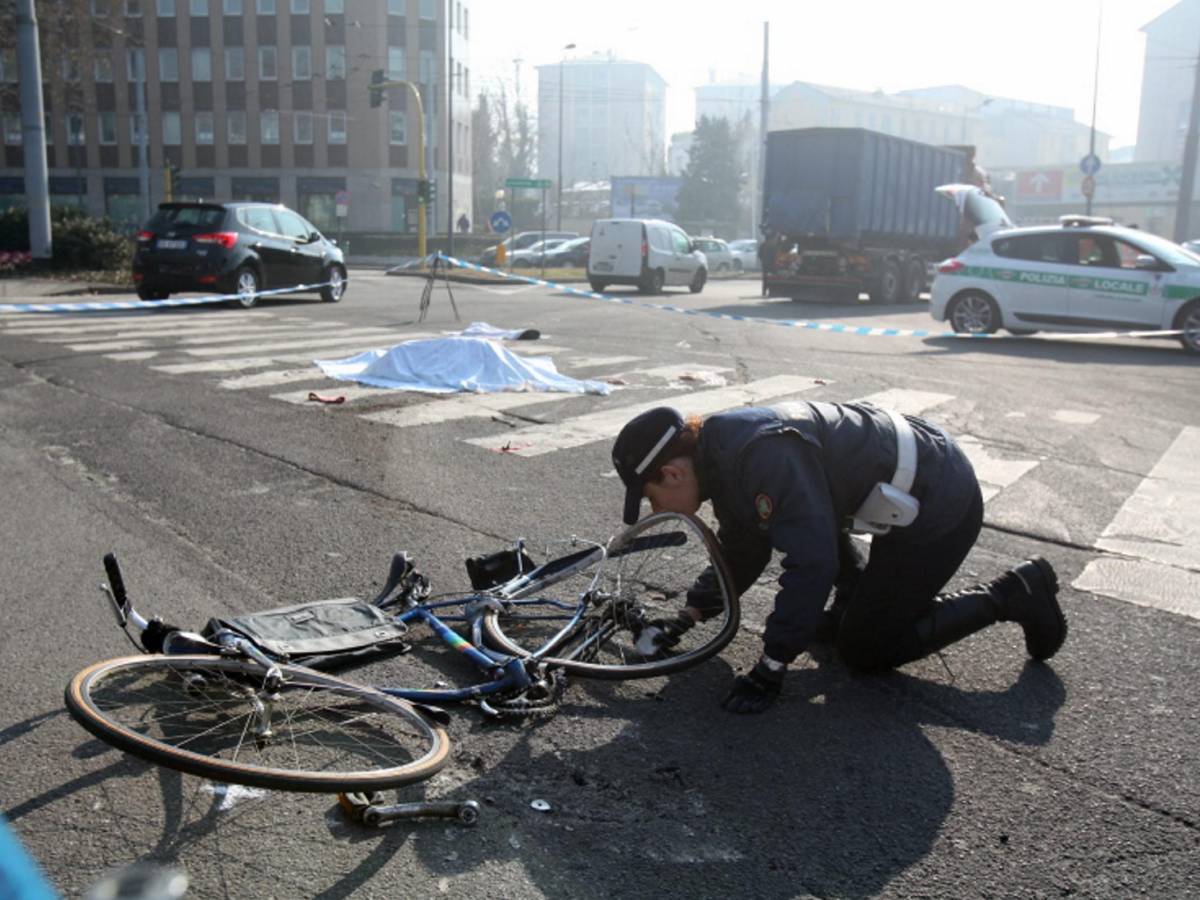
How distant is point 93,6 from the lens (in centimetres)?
3975

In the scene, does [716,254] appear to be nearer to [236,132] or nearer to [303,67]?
[303,67]

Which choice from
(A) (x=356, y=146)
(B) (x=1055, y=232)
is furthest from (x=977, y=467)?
(A) (x=356, y=146)

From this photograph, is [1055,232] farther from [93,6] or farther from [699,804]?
[93,6]

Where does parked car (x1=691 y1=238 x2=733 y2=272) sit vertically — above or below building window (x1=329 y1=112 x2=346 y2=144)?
below

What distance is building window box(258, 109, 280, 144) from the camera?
210 ft

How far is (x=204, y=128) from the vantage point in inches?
2544

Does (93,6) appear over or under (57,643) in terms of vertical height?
over

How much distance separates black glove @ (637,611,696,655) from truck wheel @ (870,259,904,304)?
21282 mm

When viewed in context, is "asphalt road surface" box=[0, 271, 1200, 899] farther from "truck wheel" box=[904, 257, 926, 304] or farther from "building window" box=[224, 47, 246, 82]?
"building window" box=[224, 47, 246, 82]

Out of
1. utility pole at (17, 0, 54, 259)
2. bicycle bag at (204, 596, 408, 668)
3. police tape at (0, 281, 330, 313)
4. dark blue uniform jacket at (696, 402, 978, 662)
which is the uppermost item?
utility pole at (17, 0, 54, 259)

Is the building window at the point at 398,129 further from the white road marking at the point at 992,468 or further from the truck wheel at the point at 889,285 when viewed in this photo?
the white road marking at the point at 992,468

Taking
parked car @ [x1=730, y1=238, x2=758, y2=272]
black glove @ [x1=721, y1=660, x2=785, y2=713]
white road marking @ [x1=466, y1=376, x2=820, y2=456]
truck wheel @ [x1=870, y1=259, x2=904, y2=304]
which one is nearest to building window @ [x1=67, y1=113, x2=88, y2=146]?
parked car @ [x1=730, y1=238, x2=758, y2=272]

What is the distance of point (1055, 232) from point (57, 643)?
1457 centimetres

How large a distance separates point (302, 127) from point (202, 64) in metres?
6.49
